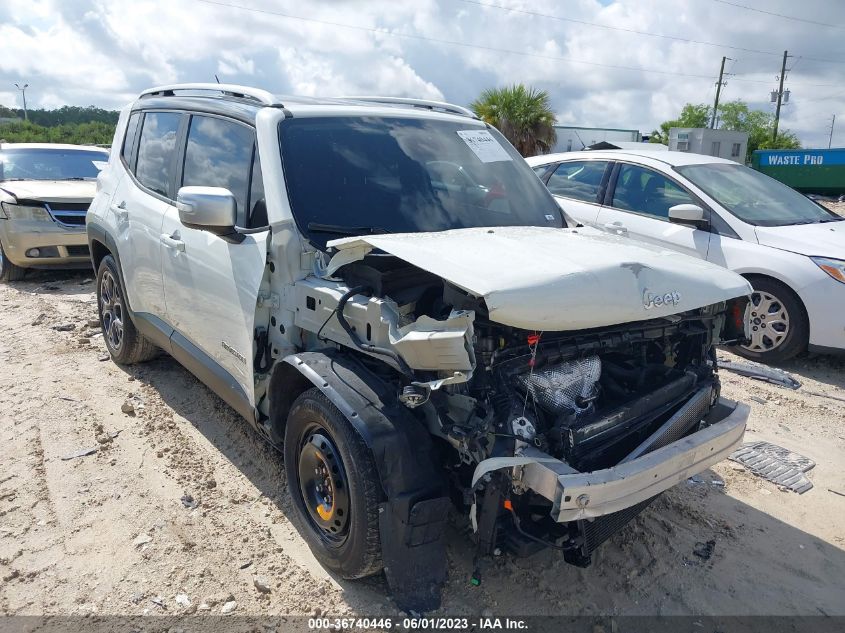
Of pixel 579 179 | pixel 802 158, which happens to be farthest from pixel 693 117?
pixel 579 179

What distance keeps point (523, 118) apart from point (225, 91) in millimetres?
18432

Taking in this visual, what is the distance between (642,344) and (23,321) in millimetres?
6479

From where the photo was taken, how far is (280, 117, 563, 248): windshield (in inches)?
130

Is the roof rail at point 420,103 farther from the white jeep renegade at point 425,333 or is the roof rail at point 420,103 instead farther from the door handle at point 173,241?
the door handle at point 173,241

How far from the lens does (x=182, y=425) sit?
451 cm

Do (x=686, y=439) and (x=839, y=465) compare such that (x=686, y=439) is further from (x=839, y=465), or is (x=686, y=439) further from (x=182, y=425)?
(x=182, y=425)

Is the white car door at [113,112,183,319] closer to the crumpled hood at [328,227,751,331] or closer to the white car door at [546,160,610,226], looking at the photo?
the crumpled hood at [328,227,751,331]

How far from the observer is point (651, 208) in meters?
6.70

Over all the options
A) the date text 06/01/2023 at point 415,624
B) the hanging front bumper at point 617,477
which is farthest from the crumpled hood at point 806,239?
the date text 06/01/2023 at point 415,624

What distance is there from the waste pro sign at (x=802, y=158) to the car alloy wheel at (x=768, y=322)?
20.5 metres

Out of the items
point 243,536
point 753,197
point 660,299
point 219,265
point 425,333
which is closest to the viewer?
point 425,333

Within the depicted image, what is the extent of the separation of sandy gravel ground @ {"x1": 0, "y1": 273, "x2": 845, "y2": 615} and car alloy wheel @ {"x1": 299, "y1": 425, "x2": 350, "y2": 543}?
25cm

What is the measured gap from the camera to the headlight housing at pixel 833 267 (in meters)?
5.52

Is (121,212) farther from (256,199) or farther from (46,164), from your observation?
(46,164)
